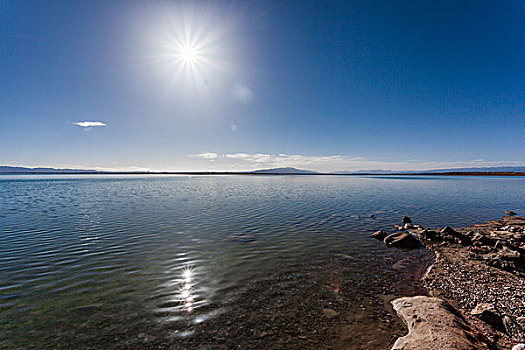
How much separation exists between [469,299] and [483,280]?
250 centimetres

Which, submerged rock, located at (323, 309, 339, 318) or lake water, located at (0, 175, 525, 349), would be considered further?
submerged rock, located at (323, 309, 339, 318)

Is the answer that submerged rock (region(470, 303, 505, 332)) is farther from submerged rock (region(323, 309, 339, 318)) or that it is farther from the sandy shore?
submerged rock (region(323, 309, 339, 318))

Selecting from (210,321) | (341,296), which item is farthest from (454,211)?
(210,321)

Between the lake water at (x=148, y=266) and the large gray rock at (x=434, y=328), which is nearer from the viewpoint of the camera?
the large gray rock at (x=434, y=328)

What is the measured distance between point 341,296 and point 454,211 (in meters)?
28.3

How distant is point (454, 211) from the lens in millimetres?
28188

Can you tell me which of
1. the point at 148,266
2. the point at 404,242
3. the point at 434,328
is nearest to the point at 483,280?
the point at 404,242

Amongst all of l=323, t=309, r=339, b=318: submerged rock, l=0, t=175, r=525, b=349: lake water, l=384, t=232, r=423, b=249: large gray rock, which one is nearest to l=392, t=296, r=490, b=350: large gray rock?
l=0, t=175, r=525, b=349: lake water

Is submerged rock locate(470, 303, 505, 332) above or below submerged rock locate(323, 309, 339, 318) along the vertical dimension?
above

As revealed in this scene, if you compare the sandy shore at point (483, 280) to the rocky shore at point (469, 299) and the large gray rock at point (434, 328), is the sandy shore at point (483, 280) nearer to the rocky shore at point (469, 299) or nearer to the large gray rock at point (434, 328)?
the rocky shore at point (469, 299)

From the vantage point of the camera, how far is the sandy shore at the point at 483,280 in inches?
273

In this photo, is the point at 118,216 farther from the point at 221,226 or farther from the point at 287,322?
the point at 287,322

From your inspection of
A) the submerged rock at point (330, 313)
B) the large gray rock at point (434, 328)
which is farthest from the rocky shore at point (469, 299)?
the submerged rock at point (330, 313)

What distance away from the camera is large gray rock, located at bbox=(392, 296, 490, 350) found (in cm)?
578
